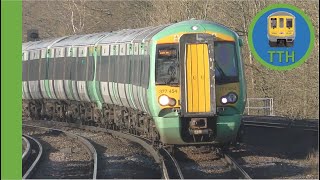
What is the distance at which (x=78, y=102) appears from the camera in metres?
24.9

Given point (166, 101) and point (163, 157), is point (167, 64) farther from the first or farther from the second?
point (163, 157)

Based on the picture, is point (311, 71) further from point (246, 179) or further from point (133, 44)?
point (246, 179)

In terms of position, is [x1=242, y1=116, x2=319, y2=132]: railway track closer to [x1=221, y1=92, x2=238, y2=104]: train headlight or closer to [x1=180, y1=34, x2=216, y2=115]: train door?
[x1=221, y1=92, x2=238, y2=104]: train headlight

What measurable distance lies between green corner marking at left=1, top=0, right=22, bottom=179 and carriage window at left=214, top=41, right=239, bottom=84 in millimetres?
6968

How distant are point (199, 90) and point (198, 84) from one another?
0.37 feet

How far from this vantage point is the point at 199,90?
496 inches

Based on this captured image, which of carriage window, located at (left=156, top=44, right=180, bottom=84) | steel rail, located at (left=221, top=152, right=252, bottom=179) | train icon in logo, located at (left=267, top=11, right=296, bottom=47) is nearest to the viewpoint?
steel rail, located at (left=221, top=152, right=252, bottom=179)

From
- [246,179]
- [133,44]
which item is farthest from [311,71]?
[246,179]

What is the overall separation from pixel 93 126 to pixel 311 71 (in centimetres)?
876

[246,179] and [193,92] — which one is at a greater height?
[193,92]

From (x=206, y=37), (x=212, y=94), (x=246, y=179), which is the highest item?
(x=206, y=37)

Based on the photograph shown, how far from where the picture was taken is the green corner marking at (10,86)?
6297 millimetres

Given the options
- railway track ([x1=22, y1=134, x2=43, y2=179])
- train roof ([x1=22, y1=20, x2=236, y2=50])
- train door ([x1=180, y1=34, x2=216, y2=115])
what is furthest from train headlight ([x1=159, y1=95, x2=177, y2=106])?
railway track ([x1=22, y1=134, x2=43, y2=179])

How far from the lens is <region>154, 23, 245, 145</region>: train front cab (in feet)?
41.3
